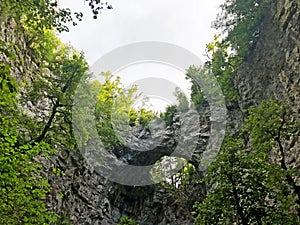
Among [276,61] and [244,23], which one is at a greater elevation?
[244,23]

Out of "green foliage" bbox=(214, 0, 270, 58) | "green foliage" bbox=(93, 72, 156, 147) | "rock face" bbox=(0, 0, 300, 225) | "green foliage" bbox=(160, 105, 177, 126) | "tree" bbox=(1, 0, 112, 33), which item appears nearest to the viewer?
"tree" bbox=(1, 0, 112, 33)

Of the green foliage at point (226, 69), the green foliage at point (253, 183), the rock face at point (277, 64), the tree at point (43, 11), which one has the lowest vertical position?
the green foliage at point (253, 183)

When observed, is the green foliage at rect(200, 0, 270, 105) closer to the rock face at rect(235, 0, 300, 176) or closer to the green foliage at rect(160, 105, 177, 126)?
the rock face at rect(235, 0, 300, 176)

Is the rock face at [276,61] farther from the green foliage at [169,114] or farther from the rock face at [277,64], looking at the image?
the green foliage at [169,114]

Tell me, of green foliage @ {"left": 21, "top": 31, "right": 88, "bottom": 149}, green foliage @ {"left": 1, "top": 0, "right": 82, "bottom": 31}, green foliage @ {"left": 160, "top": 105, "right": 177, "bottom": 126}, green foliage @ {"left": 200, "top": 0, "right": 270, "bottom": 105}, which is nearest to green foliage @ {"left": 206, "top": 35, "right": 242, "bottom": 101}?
green foliage @ {"left": 200, "top": 0, "right": 270, "bottom": 105}

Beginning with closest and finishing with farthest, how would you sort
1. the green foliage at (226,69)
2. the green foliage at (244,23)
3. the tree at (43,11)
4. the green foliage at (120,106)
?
1. the tree at (43,11)
2. the green foliage at (244,23)
3. the green foliage at (226,69)
4. the green foliage at (120,106)

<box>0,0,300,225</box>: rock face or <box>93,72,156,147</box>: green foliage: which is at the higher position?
<box>93,72,156,147</box>: green foliage

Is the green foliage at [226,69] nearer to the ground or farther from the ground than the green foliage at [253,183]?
farther from the ground

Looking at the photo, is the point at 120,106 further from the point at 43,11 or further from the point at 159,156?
the point at 43,11

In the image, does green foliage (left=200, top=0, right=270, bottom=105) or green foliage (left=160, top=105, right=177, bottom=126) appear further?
green foliage (left=160, top=105, right=177, bottom=126)

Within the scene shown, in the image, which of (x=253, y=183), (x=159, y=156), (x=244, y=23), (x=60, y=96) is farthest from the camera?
(x=159, y=156)

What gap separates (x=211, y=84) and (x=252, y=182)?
20994 millimetres

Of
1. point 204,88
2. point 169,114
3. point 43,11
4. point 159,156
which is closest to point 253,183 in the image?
point 43,11

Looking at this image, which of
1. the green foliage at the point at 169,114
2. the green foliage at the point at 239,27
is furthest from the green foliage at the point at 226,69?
the green foliage at the point at 169,114
